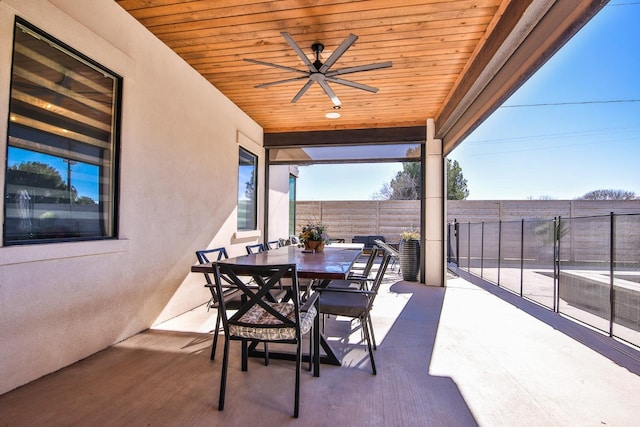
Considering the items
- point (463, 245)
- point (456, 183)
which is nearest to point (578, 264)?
point (463, 245)

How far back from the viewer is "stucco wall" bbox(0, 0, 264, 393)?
74.0 inches

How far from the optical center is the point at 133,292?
108 inches

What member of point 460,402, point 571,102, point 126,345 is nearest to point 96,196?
point 126,345

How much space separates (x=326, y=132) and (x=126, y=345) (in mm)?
4467

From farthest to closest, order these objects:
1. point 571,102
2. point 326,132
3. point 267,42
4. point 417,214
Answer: point 417,214 → point 571,102 → point 326,132 → point 267,42

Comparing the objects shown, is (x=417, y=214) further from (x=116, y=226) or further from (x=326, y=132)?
(x=116, y=226)

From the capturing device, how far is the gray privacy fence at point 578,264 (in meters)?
2.86

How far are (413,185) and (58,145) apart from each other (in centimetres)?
1521

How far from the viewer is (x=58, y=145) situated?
2.16 metres

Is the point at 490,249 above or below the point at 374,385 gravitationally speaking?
above

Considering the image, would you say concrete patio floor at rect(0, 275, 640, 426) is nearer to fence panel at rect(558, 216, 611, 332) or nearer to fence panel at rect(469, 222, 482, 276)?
fence panel at rect(558, 216, 611, 332)

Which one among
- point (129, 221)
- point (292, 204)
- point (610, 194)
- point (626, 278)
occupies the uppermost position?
point (610, 194)

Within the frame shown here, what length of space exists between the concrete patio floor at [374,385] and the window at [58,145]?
3.24 ft

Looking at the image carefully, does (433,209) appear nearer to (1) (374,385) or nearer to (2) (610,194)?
(1) (374,385)
